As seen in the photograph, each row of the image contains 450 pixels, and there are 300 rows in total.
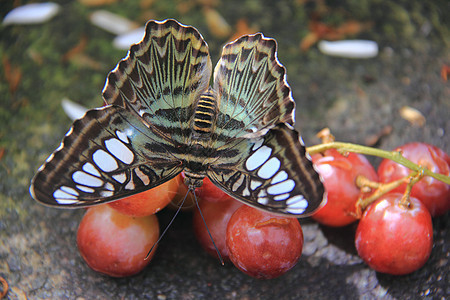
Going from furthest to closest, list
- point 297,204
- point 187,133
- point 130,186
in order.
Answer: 1. point 187,133
2. point 130,186
3. point 297,204

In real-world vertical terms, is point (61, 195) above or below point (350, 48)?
above

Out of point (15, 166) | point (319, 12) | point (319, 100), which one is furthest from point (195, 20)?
point (15, 166)

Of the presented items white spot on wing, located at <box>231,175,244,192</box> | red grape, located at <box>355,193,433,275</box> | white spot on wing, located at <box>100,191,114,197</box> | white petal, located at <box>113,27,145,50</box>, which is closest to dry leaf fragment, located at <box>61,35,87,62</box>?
white petal, located at <box>113,27,145,50</box>

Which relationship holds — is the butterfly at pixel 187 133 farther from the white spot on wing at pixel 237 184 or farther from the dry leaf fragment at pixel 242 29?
the dry leaf fragment at pixel 242 29

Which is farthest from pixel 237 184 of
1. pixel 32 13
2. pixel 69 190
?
pixel 32 13

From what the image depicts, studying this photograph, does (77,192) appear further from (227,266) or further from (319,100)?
(319,100)

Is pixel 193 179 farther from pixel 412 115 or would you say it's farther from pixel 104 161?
pixel 412 115

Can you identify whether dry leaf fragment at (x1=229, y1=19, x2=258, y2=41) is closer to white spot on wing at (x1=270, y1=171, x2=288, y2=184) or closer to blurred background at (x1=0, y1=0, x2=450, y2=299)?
blurred background at (x1=0, y1=0, x2=450, y2=299)
